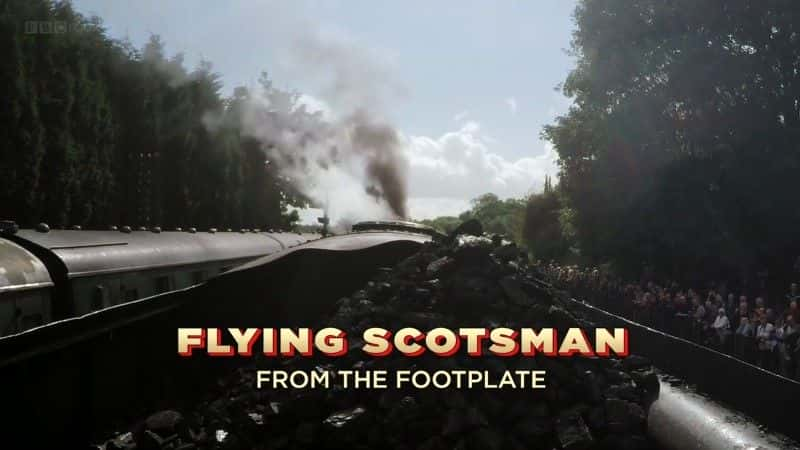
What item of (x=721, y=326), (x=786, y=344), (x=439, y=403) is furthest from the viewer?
(x=721, y=326)

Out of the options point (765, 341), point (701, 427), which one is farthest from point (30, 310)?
point (765, 341)

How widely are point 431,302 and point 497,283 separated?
2.93ft

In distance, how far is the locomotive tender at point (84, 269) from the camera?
8.80 metres

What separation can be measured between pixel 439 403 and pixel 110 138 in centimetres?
2518

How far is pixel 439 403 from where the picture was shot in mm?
6211

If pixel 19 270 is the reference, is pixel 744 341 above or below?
below

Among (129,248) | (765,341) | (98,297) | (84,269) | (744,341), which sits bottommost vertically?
(744,341)

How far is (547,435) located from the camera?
591 cm

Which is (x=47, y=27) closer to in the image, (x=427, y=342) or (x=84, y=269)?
(x=84, y=269)

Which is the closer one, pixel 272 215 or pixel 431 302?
pixel 431 302

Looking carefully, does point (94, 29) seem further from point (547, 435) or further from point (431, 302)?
point (547, 435)

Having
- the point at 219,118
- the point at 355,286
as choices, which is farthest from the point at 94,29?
the point at 355,286

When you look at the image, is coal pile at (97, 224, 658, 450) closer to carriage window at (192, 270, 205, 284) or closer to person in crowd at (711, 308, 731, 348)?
carriage window at (192, 270, 205, 284)

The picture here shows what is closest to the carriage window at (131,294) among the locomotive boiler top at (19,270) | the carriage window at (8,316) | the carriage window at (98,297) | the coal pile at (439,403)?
the carriage window at (98,297)
